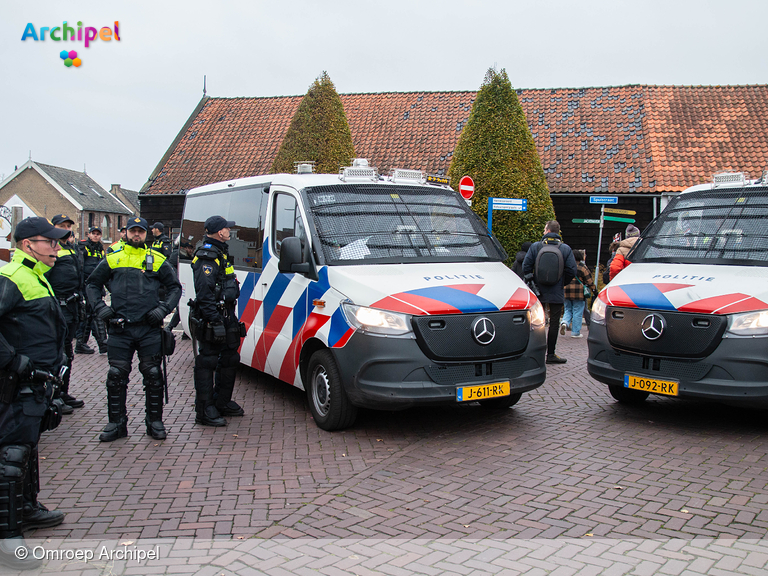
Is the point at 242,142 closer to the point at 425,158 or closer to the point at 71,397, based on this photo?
the point at 425,158

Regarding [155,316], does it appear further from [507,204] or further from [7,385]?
[507,204]

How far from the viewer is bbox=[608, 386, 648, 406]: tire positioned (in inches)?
275

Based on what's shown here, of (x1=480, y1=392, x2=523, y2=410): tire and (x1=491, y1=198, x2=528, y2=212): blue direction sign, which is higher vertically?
(x1=491, y1=198, x2=528, y2=212): blue direction sign

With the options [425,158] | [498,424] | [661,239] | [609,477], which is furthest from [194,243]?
[425,158]

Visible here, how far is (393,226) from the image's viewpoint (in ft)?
21.7

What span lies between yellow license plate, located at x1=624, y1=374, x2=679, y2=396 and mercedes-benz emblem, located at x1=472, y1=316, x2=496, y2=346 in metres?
1.49

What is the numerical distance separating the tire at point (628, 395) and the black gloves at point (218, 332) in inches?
155

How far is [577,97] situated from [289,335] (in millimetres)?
22453

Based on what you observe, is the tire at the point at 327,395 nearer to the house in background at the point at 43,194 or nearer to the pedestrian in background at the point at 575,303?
the pedestrian in background at the point at 575,303

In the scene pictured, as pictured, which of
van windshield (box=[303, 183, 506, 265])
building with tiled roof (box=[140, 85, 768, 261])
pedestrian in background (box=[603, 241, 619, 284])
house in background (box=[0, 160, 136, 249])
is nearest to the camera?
van windshield (box=[303, 183, 506, 265])

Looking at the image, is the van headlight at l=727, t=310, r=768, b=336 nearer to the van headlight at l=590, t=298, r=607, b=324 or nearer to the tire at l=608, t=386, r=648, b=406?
the van headlight at l=590, t=298, r=607, b=324

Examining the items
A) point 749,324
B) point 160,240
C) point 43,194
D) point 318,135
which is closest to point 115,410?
point 749,324

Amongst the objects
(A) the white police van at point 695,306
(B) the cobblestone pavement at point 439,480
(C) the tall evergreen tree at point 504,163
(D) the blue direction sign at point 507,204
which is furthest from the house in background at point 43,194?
(A) the white police van at point 695,306

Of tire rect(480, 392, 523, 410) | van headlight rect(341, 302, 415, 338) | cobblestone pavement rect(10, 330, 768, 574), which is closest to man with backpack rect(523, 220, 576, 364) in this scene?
cobblestone pavement rect(10, 330, 768, 574)
